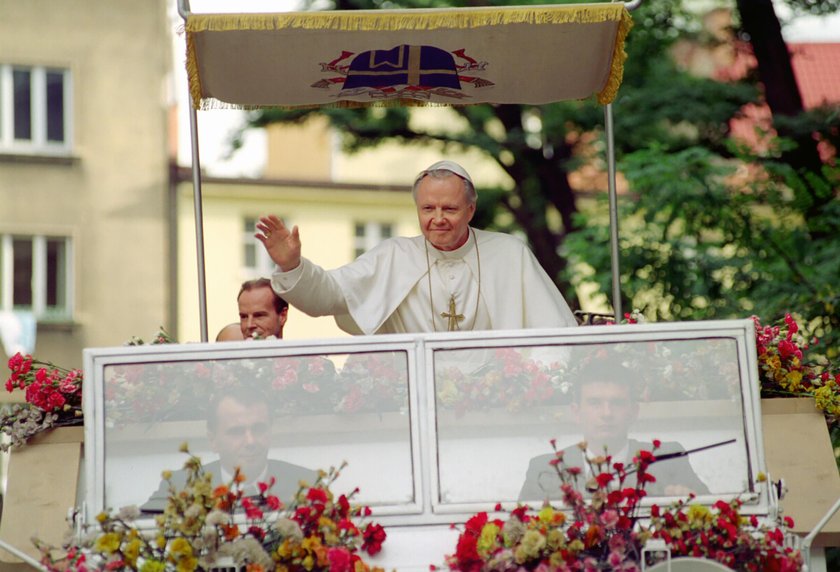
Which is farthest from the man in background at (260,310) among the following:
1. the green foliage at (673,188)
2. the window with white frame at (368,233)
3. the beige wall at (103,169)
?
the window with white frame at (368,233)

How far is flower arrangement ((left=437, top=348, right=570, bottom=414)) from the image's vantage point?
5.57 metres

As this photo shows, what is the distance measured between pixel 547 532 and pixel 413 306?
2594mm

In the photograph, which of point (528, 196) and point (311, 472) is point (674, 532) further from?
point (528, 196)

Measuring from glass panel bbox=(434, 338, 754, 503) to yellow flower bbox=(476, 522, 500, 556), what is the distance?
1.09ft

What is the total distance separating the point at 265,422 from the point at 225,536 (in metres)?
0.53

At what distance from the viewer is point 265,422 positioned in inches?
220

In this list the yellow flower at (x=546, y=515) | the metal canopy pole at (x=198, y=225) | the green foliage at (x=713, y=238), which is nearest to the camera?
the yellow flower at (x=546, y=515)

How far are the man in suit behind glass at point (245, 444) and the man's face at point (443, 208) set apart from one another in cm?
204

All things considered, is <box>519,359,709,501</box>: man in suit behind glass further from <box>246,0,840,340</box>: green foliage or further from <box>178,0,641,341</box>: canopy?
<box>246,0,840,340</box>: green foliage

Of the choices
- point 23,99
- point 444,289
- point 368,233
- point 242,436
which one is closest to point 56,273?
point 23,99

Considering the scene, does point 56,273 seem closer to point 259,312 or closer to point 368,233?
point 368,233

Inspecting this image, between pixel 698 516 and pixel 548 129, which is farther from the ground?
pixel 548 129

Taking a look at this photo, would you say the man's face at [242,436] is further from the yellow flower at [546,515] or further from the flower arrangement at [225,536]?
the yellow flower at [546,515]

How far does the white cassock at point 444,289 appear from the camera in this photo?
24.5ft
